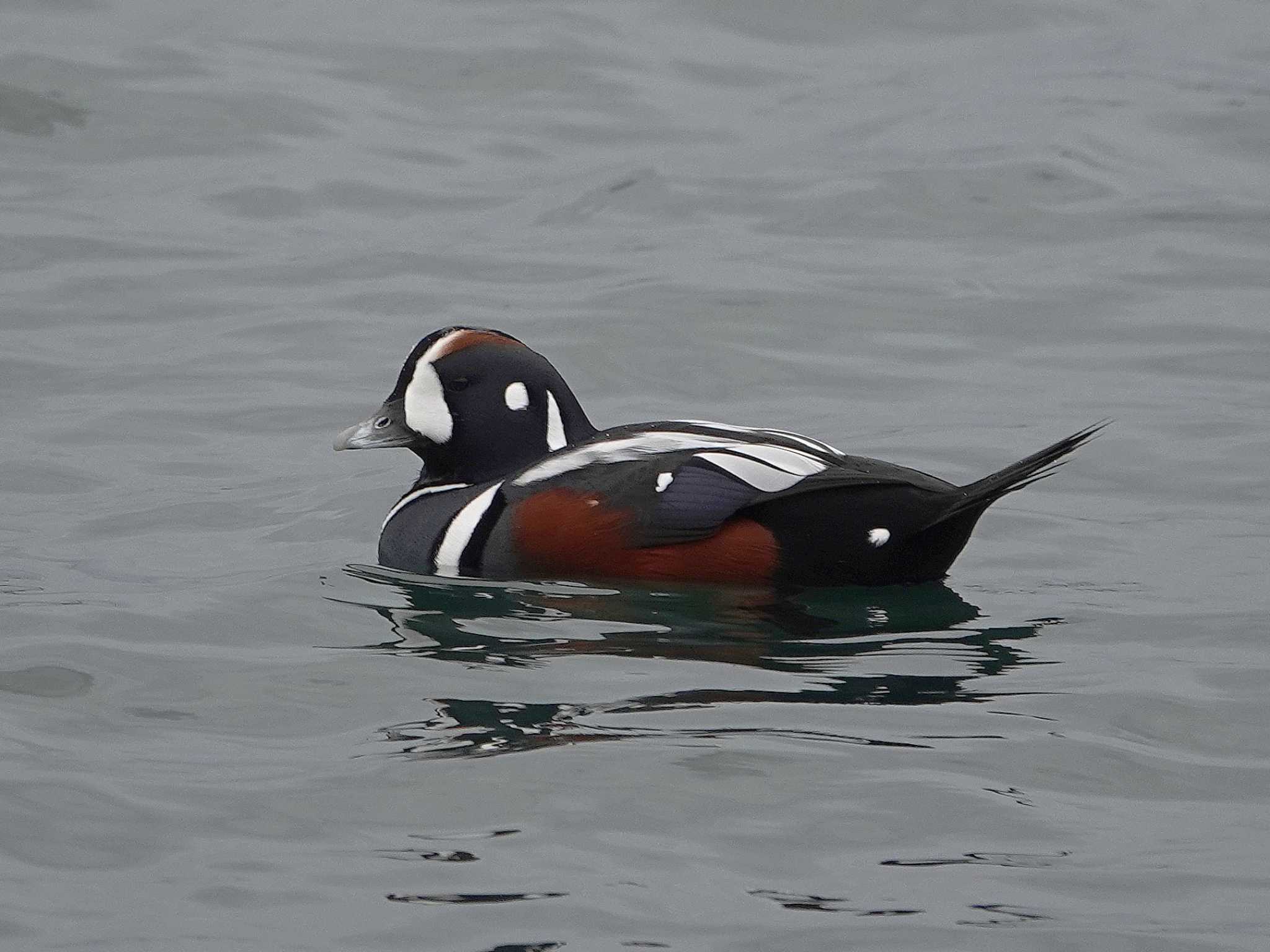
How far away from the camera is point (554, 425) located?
280 inches

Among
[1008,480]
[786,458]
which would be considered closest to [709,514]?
[786,458]

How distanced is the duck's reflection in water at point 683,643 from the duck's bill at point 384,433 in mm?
551

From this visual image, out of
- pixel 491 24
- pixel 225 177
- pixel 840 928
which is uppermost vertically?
pixel 491 24

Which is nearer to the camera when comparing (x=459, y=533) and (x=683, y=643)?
(x=683, y=643)

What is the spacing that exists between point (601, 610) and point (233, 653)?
115cm

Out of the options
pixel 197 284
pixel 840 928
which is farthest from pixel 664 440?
pixel 197 284

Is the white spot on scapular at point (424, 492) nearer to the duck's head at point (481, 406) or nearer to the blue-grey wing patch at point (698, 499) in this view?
the duck's head at point (481, 406)

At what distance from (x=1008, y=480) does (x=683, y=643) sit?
110 cm

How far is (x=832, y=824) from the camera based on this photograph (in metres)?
4.78

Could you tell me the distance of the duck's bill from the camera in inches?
285

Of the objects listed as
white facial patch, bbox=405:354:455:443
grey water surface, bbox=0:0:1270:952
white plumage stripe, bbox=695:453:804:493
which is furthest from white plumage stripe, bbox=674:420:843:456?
white facial patch, bbox=405:354:455:443

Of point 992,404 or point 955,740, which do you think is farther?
point 992,404

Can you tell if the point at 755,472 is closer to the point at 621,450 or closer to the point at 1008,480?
the point at 621,450

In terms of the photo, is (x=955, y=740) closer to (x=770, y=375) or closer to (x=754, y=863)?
(x=754, y=863)
